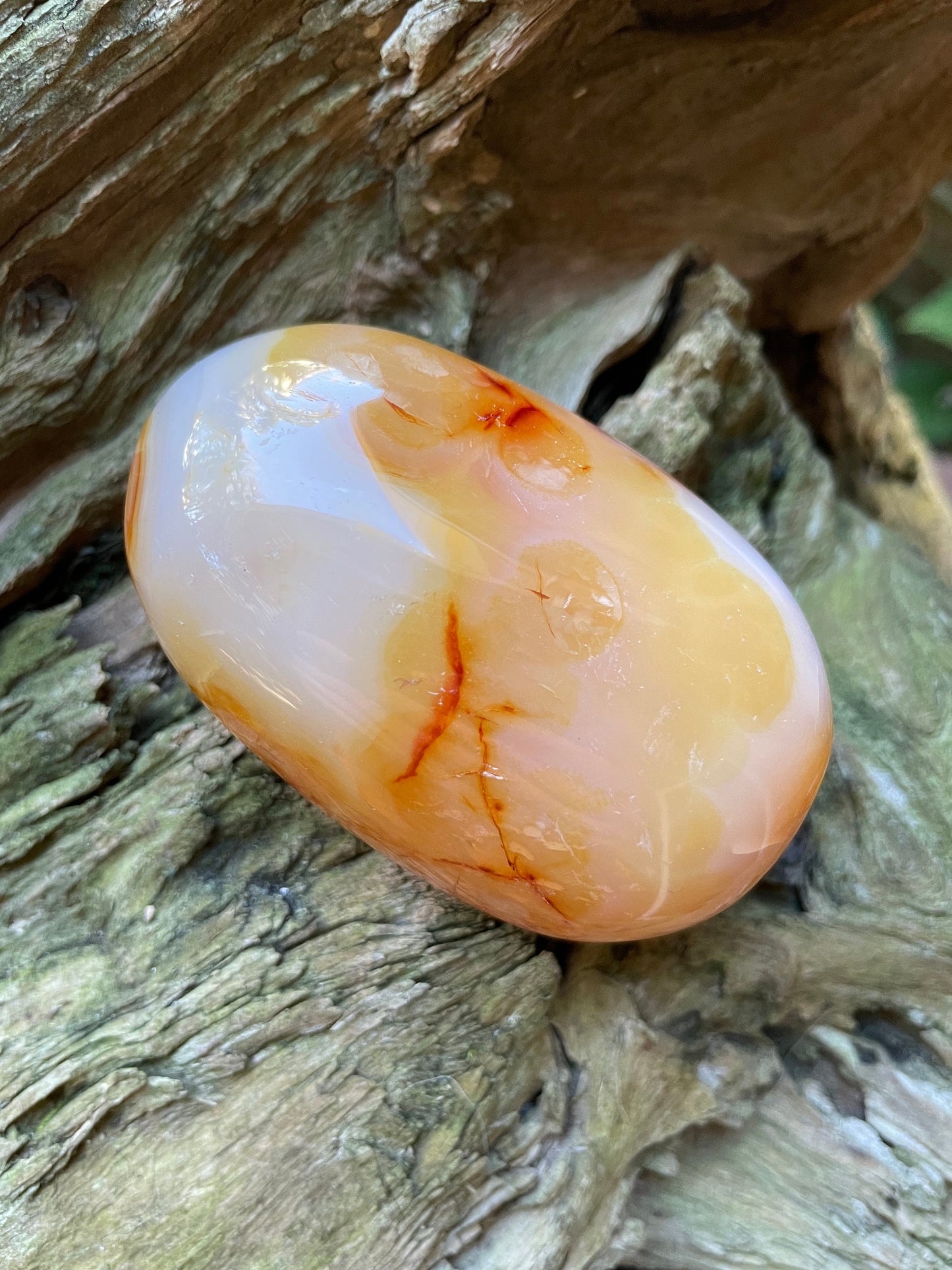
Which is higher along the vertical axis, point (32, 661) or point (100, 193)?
point (100, 193)

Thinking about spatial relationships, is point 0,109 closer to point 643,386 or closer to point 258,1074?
point 643,386

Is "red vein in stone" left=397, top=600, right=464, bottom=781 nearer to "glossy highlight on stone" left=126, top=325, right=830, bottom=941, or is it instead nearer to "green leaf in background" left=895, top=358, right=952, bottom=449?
"glossy highlight on stone" left=126, top=325, right=830, bottom=941

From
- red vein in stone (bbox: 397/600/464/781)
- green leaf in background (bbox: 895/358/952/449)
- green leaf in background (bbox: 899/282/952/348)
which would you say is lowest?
green leaf in background (bbox: 895/358/952/449)

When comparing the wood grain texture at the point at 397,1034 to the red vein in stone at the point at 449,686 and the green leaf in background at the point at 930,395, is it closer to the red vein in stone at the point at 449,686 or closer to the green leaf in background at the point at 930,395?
the red vein in stone at the point at 449,686

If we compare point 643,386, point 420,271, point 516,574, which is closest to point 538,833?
point 516,574

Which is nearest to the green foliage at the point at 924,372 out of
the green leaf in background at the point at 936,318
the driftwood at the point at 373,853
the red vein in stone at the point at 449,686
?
the green leaf in background at the point at 936,318

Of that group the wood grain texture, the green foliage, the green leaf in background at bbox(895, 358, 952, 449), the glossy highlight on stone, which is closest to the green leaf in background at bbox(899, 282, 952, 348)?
the green foliage
